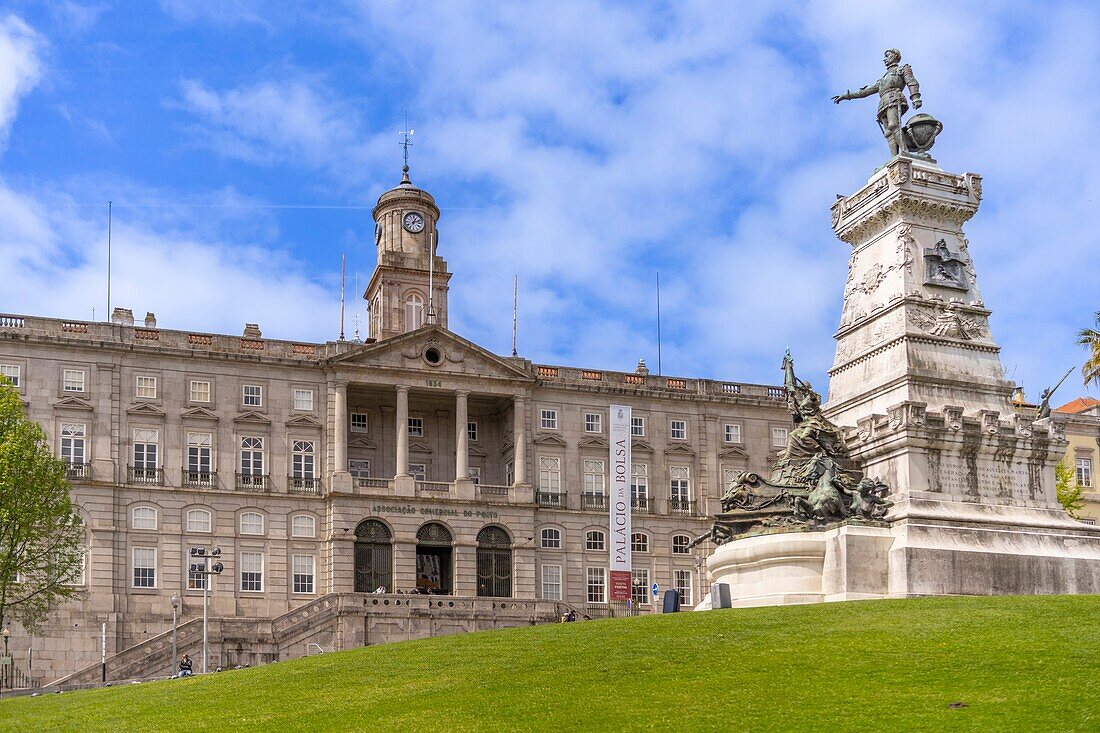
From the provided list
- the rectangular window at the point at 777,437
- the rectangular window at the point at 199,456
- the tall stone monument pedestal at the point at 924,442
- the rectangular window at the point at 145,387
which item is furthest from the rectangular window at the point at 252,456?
the tall stone monument pedestal at the point at 924,442

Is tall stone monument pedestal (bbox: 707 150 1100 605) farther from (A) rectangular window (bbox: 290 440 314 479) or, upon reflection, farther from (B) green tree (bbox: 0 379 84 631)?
(A) rectangular window (bbox: 290 440 314 479)

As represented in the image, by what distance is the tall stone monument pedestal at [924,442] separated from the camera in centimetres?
3094

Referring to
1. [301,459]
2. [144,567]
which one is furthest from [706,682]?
[301,459]

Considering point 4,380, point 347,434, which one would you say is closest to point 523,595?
point 347,434

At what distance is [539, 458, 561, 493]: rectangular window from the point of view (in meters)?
76.0

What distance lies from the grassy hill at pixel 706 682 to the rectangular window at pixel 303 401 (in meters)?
42.8

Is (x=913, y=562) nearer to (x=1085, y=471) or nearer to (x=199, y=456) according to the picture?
(x=199, y=456)

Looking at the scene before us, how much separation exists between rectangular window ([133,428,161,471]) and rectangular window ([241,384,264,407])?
4468mm

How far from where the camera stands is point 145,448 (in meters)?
69.3

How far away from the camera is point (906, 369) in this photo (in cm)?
3312

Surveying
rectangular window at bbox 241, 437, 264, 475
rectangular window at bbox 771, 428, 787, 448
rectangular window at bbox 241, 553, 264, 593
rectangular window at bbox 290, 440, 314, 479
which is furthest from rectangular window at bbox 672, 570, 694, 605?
rectangular window at bbox 241, 437, 264, 475

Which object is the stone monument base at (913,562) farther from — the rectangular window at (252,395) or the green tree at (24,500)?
the rectangular window at (252,395)

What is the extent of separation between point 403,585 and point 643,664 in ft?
159

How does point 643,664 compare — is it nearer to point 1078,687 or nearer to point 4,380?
point 1078,687
